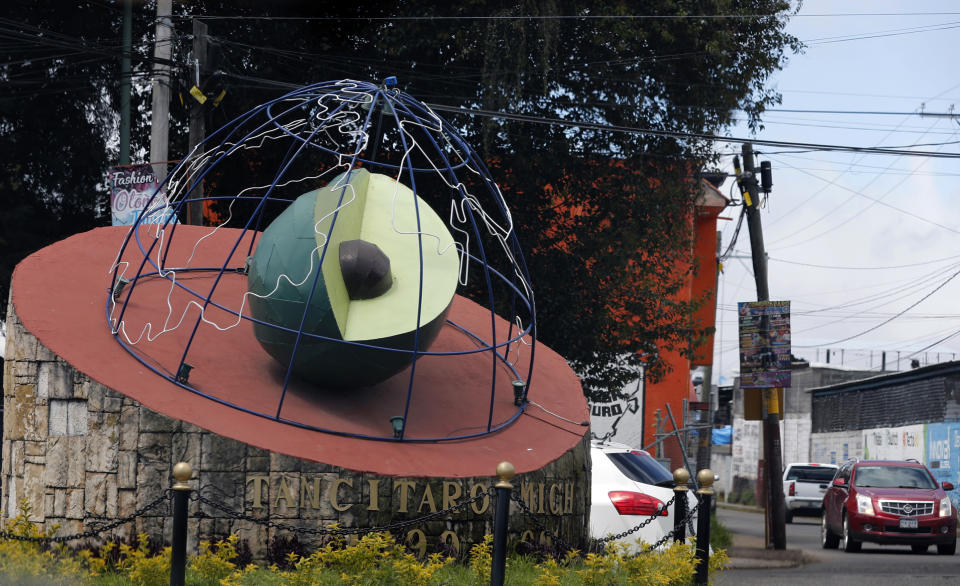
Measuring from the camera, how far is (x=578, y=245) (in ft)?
77.7

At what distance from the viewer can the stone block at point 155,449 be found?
9438 millimetres

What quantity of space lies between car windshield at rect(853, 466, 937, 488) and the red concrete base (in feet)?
30.6

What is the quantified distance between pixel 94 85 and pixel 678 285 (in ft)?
40.6

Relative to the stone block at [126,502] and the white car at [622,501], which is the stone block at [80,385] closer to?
the stone block at [126,502]

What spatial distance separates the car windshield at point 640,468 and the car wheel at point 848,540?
6837 mm

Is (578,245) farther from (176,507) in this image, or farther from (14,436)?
(176,507)

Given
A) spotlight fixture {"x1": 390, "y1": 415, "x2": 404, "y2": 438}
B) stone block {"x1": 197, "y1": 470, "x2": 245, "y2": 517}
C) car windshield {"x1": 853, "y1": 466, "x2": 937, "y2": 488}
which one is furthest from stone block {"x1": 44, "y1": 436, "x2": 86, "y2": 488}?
car windshield {"x1": 853, "y1": 466, "x2": 937, "y2": 488}

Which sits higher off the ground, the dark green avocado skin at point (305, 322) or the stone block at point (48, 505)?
the dark green avocado skin at point (305, 322)

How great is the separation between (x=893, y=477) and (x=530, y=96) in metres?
9.59

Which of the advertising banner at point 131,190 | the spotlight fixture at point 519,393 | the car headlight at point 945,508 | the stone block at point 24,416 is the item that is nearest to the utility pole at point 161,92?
the advertising banner at point 131,190

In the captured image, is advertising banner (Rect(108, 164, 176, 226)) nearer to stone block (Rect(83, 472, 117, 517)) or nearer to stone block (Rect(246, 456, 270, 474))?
stone block (Rect(83, 472, 117, 517))

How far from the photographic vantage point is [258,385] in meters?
10.8

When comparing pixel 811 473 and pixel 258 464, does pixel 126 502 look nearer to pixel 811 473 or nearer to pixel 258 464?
pixel 258 464

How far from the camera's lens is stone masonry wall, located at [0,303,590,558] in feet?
30.8
